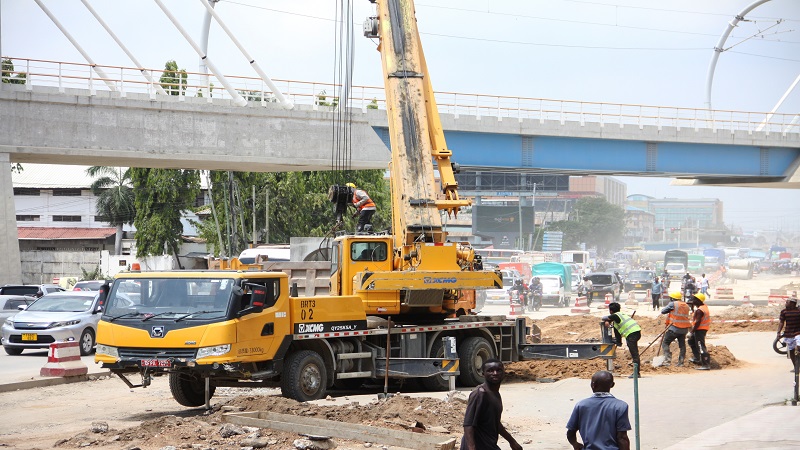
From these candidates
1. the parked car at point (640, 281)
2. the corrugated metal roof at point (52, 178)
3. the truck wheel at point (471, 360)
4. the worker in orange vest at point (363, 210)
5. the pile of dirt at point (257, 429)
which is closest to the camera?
the pile of dirt at point (257, 429)

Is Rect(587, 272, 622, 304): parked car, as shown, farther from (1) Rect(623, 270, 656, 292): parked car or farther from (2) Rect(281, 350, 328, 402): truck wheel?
(2) Rect(281, 350, 328, 402): truck wheel

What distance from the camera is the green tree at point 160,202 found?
6034 centimetres

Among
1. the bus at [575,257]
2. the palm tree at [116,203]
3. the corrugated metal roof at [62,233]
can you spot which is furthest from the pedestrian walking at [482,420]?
the bus at [575,257]

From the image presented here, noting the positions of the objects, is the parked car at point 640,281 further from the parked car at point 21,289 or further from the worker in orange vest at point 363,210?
the worker in orange vest at point 363,210

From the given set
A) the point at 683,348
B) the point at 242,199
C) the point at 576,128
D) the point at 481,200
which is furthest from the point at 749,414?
the point at 481,200

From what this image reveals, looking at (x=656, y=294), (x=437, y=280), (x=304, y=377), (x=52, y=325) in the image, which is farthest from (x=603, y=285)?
(x=304, y=377)

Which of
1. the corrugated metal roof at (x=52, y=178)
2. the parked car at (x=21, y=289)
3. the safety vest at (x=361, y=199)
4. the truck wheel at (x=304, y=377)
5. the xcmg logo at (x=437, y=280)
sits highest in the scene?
the corrugated metal roof at (x=52, y=178)

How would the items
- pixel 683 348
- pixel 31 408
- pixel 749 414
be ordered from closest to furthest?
pixel 749 414 < pixel 31 408 < pixel 683 348

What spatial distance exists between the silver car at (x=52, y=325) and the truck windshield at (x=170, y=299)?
29.0 ft

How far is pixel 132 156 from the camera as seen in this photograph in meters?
39.3

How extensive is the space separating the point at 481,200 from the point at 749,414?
5445 inches

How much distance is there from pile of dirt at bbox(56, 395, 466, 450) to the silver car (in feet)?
33.0

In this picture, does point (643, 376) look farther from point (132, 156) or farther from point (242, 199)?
point (242, 199)

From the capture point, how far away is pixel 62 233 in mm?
83000
